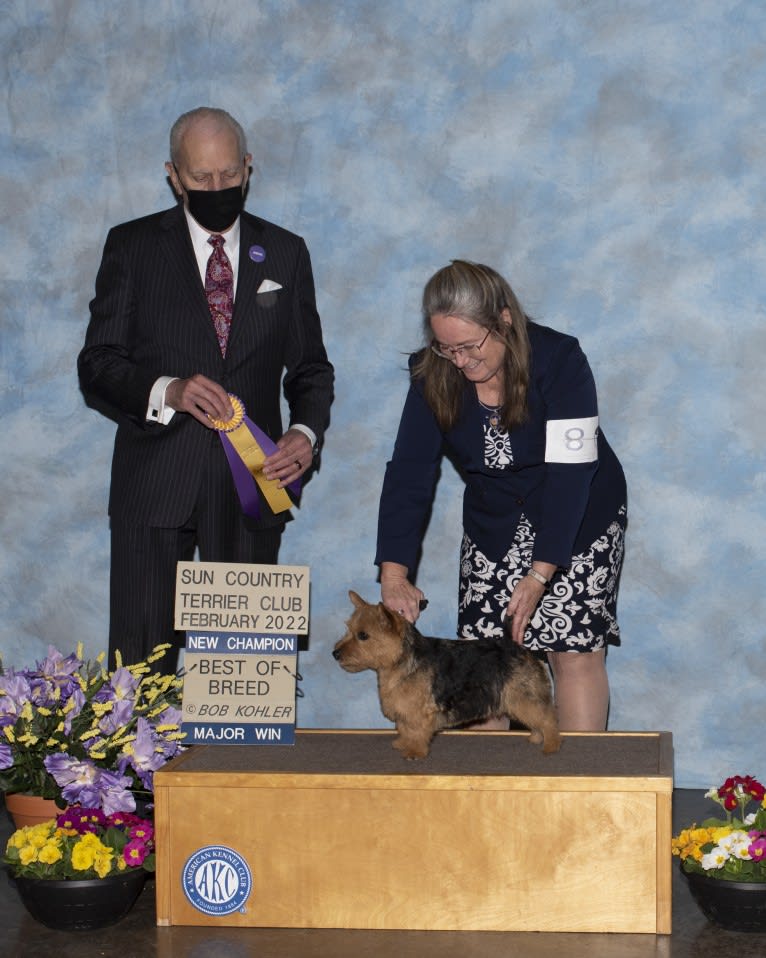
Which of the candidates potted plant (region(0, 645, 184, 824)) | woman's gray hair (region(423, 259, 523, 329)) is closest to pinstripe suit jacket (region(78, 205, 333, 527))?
potted plant (region(0, 645, 184, 824))

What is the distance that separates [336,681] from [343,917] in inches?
55.2

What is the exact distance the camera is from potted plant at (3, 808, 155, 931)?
2.68 m

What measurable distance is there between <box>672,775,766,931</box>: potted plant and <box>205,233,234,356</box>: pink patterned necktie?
1.64 m

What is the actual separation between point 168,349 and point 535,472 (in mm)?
981

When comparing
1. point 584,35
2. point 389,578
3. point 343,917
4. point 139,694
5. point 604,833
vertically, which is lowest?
point 343,917

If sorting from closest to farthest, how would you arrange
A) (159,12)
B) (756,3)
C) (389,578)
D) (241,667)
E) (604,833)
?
1. (604,833)
2. (241,667)
3. (389,578)
4. (756,3)
5. (159,12)

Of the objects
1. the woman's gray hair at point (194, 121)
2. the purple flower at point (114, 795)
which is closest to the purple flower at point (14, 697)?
the purple flower at point (114, 795)

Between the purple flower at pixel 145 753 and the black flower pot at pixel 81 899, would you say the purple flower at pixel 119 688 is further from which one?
the black flower pot at pixel 81 899

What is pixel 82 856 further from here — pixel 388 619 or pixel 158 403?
pixel 158 403

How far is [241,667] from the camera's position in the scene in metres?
2.89

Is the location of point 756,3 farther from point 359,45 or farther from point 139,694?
point 139,694

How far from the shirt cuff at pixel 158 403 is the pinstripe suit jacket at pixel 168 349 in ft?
0.06

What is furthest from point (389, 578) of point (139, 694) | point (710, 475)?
point (710, 475)

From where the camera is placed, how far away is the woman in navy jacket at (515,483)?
9.68 ft
